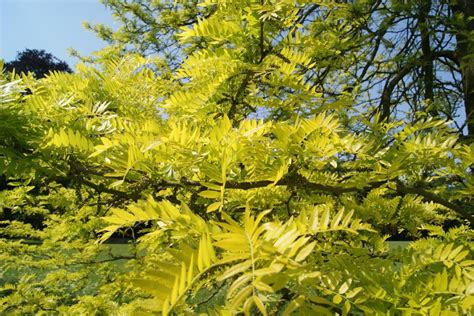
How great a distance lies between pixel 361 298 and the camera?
32.6 inches

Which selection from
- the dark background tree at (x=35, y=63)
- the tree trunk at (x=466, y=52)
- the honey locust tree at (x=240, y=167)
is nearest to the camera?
the honey locust tree at (x=240, y=167)

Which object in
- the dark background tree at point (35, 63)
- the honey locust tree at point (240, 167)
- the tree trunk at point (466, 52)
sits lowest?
the honey locust tree at point (240, 167)

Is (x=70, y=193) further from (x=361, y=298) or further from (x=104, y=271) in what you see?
(x=361, y=298)

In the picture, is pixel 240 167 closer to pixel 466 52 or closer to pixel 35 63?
pixel 466 52

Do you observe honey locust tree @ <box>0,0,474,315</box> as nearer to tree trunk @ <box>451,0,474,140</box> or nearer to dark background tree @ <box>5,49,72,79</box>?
tree trunk @ <box>451,0,474,140</box>

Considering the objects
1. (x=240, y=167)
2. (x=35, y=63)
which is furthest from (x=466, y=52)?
(x=35, y=63)

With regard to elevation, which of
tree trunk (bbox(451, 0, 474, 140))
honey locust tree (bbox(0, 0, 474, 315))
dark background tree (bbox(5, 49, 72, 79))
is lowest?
honey locust tree (bbox(0, 0, 474, 315))

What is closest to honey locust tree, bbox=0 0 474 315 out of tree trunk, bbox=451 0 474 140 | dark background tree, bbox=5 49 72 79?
tree trunk, bbox=451 0 474 140

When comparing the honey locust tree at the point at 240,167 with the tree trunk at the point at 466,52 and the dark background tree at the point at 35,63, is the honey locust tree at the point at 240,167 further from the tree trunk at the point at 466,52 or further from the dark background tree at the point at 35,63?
the dark background tree at the point at 35,63

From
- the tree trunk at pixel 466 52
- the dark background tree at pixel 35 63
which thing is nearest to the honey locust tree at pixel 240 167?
the tree trunk at pixel 466 52

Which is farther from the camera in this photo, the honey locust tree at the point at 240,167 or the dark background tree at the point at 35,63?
the dark background tree at the point at 35,63

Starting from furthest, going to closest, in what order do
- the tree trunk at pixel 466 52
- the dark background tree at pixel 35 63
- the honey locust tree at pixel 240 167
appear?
the dark background tree at pixel 35 63
the tree trunk at pixel 466 52
the honey locust tree at pixel 240 167

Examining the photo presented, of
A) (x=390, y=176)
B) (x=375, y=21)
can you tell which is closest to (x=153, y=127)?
(x=390, y=176)

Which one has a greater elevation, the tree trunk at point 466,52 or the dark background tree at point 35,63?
the dark background tree at point 35,63
